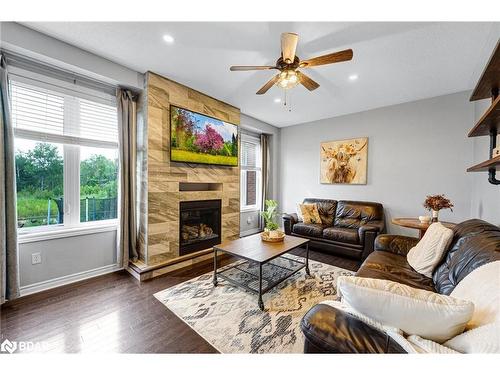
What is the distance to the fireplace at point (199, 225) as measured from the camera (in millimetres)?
3131

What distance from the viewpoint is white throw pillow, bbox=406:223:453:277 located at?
6.02 feet

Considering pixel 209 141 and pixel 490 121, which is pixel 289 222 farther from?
pixel 490 121

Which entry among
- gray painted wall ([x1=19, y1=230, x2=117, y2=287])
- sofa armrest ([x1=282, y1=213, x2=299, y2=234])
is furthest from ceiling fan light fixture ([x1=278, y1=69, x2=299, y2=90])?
gray painted wall ([x1=19, y1=230, x2=117, y2=287])

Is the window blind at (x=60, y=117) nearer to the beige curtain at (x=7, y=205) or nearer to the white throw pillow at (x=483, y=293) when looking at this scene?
the beige curtain at (x=7, y=205)

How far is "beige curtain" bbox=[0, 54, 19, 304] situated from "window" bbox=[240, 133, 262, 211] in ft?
11.8

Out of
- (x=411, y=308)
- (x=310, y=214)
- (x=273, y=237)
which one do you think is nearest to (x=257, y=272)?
(x=273, y=237)

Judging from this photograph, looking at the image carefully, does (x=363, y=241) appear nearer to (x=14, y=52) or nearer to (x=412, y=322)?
(x=412, y=322)

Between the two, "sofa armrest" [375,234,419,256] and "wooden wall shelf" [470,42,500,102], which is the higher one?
"wooden wall shelf" [470,42,500,102]

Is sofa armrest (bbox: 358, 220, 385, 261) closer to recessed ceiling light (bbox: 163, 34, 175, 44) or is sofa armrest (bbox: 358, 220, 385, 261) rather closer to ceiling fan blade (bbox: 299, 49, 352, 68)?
ceiling fan blade (bbox: 299, 49, 352, 68)

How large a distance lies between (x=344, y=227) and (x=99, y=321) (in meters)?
3.65

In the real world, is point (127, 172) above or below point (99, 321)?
above

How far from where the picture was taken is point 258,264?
2.58 meters

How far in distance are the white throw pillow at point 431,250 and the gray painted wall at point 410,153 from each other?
6.01 ft
